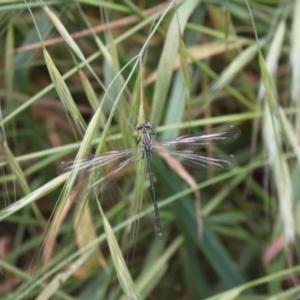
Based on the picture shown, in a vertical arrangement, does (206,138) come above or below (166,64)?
below

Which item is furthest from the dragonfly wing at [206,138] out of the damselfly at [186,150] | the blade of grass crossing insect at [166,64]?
the blade of grass crossing insect at [166,64]

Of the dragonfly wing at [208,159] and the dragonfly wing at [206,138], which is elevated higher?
the dragonfly wing at [206,138]

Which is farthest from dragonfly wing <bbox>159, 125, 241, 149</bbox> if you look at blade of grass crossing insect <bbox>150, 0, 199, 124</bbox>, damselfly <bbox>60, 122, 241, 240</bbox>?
blade of grass crossing insect <bbox>150, 0, 199, 124</bbox>

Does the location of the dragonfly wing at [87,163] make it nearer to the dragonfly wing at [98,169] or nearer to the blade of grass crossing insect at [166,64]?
the dragonfly wing at [98,169]

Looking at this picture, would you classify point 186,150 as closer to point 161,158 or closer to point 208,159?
point 208,159

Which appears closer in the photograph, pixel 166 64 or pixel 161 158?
pixel 166 64

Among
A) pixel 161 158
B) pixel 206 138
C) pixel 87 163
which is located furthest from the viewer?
pixel 161 158

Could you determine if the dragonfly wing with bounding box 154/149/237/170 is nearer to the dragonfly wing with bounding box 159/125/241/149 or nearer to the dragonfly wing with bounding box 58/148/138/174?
the dragonfly wing with bounding box 159/125/241/149

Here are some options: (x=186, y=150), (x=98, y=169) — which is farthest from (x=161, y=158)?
(x=98, y=169)

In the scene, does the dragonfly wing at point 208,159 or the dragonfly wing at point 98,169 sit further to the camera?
the dragonfly wing at point 208,159
